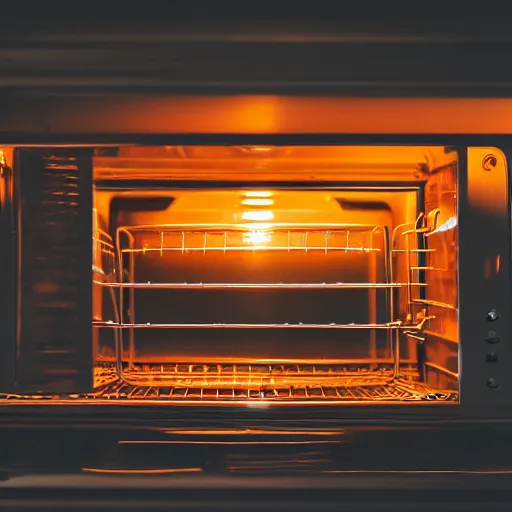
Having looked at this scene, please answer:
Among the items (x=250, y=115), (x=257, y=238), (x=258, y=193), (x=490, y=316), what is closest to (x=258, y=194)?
(x=258, y=193)

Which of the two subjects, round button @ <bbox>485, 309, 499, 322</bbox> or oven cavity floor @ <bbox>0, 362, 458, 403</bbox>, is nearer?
round button @ <bbox>485, 309, 499, 322</bbox>

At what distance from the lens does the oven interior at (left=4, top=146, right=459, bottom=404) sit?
163cm

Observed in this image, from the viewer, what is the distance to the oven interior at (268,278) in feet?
5.34

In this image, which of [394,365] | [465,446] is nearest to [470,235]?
[465,446]

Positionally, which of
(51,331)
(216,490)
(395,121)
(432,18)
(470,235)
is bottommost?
(216,490)

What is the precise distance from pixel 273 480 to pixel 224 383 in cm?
38

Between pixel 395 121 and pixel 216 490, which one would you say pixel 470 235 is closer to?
pixel 395 121

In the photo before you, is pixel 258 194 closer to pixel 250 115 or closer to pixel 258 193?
pixel 258 193

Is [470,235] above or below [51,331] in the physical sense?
above

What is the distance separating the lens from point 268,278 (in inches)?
69.2

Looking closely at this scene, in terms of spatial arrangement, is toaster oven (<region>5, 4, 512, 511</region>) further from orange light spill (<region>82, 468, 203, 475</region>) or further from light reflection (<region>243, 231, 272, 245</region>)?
light reflection (<region>243, 231, 272, 245</region>)

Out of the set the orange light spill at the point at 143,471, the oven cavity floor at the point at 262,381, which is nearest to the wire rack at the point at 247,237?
the oven cavity floor at the point at 262,381

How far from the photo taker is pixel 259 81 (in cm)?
128

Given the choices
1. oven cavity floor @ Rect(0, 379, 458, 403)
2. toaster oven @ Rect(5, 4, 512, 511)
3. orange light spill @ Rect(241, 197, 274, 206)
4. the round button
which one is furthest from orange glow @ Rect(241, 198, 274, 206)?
the round button
